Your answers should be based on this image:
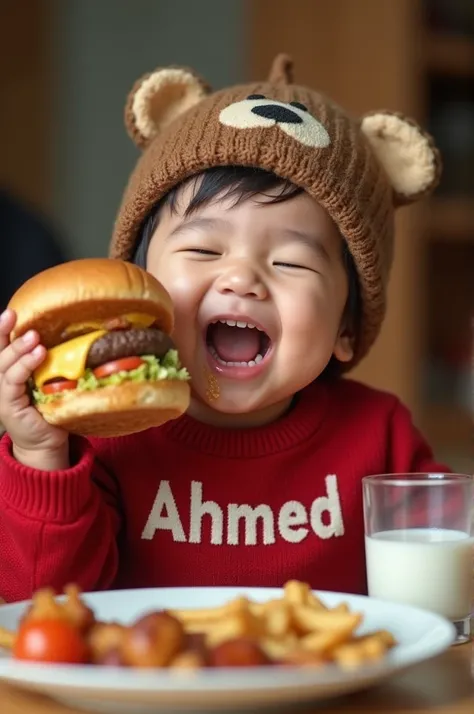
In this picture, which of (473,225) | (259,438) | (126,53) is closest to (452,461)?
(473,225)

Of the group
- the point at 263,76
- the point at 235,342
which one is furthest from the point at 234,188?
the point at 263,76

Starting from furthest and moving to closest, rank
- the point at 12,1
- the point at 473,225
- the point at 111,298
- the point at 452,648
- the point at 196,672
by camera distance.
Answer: the point at 12,1 < the point at 473,225 < the point at 111,298 < the point at 452,648 < the point at 196,672

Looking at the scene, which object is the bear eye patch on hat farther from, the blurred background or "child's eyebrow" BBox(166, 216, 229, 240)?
the blurred background

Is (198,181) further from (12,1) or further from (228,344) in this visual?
(12,1)

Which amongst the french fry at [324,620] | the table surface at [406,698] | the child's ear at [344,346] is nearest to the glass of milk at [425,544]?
the table surface at [406,698]

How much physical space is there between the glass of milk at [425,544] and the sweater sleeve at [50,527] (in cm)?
30

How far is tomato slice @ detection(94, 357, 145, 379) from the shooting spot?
3.52 feet

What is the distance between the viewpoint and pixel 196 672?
0.68 meters

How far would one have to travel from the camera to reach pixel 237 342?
4.57 feet

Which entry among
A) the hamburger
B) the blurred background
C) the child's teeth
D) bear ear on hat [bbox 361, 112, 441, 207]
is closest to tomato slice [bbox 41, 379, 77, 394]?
the hamburger

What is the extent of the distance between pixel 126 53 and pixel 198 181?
2.68 m

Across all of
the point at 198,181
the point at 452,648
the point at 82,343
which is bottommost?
the point at 452,648

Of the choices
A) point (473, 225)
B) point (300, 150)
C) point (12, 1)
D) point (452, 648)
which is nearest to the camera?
point (452, 648)

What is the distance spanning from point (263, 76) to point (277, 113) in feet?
7.29
